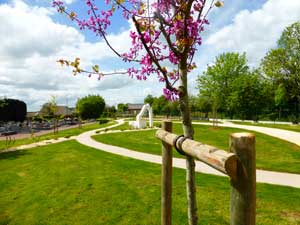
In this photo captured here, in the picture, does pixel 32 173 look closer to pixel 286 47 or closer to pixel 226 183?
pixel 226 183

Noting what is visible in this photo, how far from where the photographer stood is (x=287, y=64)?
35188 millimetres

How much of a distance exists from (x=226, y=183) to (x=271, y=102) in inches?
1473

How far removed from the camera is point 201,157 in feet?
7.76

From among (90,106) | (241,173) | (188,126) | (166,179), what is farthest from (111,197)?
(90,106)

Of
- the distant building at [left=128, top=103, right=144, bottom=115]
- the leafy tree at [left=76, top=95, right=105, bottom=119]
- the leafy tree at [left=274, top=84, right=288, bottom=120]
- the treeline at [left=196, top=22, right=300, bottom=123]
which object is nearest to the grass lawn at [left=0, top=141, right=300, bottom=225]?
the treeline at [left=196, top=22, right=300, bottom=123]

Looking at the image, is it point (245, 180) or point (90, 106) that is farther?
point (90, 106)

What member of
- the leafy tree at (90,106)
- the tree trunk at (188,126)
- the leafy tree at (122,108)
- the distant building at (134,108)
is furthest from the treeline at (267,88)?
the distant building at (134,108)

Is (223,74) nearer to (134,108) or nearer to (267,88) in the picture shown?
(267,88)

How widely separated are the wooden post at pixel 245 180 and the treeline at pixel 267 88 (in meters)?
30.0

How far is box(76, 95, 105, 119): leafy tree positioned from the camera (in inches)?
2687

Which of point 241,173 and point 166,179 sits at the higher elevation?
point 241,173

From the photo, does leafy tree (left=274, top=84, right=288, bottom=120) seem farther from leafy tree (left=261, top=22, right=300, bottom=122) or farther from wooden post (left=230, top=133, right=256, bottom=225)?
wooden post (left=230, top=133, right=256, bottom=225)

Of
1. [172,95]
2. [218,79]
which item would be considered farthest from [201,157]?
[218,79]

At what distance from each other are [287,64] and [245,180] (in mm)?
38958
